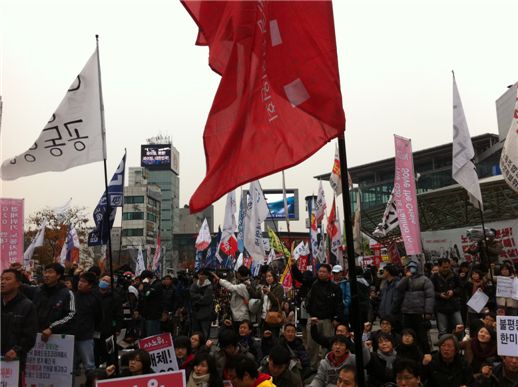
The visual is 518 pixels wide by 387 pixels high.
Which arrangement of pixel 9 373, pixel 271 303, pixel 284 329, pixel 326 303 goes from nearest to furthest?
pixel 9 373 < pixel 284 329 < pixel 326 303 < pixel 271 303

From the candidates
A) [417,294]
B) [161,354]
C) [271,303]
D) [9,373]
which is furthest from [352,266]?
[271,303]

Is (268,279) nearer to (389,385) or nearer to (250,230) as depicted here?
(250,230)

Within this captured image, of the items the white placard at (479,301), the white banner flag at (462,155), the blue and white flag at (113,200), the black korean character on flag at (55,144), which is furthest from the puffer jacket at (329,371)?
the blue and white flag at (113,200)

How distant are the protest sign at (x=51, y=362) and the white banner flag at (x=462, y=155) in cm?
678

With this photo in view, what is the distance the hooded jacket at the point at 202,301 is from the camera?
11117mm

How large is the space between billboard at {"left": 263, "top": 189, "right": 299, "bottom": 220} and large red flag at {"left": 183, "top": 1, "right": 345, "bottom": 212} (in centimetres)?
6775

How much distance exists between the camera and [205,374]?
18.6ft

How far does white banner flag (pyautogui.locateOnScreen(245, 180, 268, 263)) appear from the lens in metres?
14.7

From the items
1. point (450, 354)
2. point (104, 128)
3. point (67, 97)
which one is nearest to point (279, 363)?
point (450, 354)

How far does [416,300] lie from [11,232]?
7.41 metres

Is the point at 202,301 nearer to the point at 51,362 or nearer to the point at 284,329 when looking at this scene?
the point at 284,329

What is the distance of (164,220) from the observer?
338 feet

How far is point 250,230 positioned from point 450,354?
9210mm

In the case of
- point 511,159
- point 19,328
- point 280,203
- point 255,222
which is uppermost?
point 280,203
